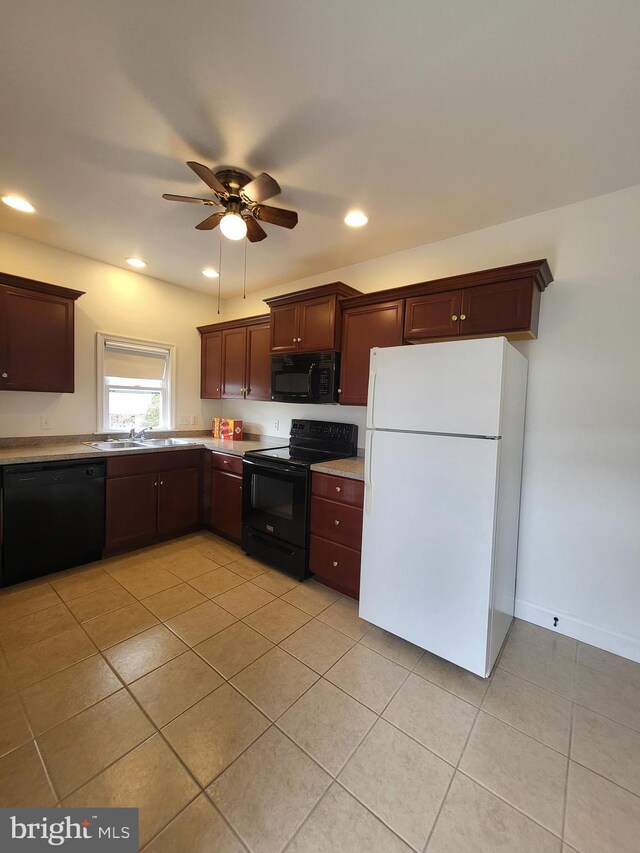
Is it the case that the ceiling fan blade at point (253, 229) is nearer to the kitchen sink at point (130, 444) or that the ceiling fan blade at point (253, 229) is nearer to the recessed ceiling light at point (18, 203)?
the recessed ceiling light at point (18, 203)

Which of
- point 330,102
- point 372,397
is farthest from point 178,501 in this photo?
point 330,102

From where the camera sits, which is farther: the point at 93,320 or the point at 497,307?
the point at 93,320

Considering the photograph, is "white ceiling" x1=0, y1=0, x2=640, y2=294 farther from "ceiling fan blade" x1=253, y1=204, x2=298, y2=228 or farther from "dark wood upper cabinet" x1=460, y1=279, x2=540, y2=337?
"dark wood upper cabinet" x1=460, y1=279, x2=540, y2=337

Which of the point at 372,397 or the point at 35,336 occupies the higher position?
the point at 35,336

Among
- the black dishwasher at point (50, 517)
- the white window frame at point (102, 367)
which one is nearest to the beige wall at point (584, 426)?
the black dishwasher at point (50, 517)

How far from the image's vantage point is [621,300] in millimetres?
2045

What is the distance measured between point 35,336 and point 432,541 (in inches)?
137

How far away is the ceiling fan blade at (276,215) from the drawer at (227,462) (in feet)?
6.62

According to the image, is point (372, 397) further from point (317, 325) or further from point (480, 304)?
point (317, 325)

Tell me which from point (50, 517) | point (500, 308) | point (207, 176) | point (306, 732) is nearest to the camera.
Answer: point (306, 732)

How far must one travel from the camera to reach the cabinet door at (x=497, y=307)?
206 cm

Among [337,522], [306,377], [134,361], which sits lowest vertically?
[337,522]

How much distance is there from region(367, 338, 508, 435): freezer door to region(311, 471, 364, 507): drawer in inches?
21.3

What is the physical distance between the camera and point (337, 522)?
100 inches
